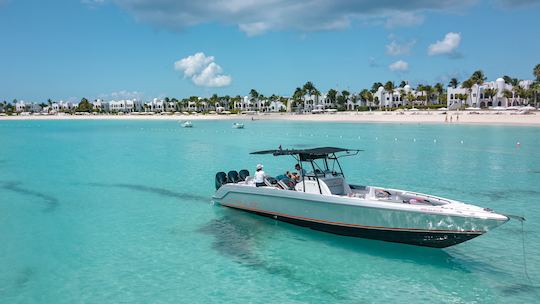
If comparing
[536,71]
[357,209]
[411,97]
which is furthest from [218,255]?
[411,97]

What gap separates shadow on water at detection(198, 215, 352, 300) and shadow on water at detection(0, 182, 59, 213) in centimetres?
853

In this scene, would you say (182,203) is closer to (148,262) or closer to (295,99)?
(148,262)

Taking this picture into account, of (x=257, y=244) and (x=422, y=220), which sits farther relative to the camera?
(x=257, y=244)

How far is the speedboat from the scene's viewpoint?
36.1 feet

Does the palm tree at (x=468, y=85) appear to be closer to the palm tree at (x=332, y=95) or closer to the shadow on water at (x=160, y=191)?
the palm tree at (x=332, y=95)

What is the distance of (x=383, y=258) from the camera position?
11953mm

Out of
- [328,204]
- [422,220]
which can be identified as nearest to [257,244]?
[328,204]

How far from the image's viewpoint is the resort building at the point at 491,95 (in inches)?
4592

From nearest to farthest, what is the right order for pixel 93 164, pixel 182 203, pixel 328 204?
pixel 328 204 → pixel 182 203 → pixel 93 164

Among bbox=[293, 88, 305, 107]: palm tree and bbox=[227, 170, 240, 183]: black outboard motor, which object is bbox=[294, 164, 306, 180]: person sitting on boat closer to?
bbox=[227, 170, 240, 183]: black outboard motor

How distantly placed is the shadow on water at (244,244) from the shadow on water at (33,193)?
8.53 m

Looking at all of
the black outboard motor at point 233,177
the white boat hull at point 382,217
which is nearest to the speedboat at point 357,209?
the white boat hull at point 382,217

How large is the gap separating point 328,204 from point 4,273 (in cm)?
907

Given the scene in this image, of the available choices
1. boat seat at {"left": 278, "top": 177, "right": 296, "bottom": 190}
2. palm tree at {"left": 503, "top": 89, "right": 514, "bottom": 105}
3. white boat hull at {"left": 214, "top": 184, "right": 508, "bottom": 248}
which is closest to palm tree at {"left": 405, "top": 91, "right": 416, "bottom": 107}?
palm tree at {"left": 503, "top": 89, "right": 514, "bottom": 105}
